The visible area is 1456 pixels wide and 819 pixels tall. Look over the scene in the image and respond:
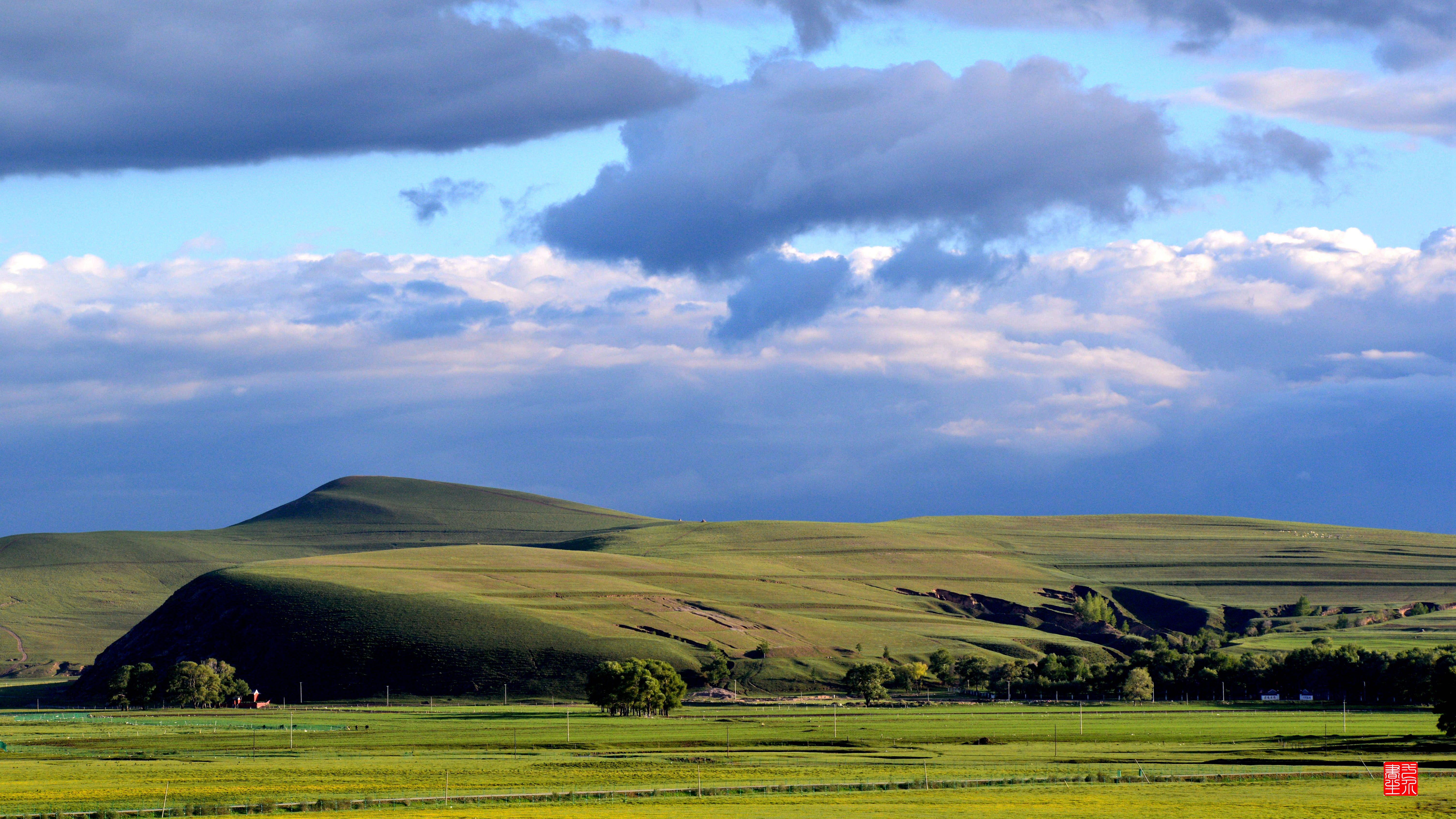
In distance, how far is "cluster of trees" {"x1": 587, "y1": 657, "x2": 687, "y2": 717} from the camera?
185m

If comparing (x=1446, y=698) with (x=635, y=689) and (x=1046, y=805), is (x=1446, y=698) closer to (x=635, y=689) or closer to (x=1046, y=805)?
(x=1046, y=805)

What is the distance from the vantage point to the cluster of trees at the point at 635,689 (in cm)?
18538

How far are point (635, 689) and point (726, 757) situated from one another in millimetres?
68535

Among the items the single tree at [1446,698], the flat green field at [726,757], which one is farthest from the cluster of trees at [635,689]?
the single tree at [1446,698]

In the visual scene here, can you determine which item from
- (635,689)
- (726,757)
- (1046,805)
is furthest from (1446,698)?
(635,689)

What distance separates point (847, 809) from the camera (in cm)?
7494

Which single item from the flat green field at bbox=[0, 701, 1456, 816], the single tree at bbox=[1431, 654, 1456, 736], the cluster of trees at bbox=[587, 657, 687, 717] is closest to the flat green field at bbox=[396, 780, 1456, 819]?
the flat green field at bbox=[0, 701, 1456, 816]

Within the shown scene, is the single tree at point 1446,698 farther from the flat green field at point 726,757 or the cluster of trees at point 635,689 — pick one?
the cluster of trees at point 635,689

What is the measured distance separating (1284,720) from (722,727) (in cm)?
6337

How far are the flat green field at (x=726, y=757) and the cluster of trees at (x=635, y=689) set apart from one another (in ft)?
11.3

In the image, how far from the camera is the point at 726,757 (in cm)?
11731

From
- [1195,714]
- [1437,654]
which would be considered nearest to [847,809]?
[1195,714]

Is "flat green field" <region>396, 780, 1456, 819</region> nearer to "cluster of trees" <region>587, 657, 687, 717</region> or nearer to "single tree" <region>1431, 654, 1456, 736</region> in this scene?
"single tree" <region>1431, 654, 1456, 736</region>

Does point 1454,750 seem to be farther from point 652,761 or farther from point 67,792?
point 67,792
